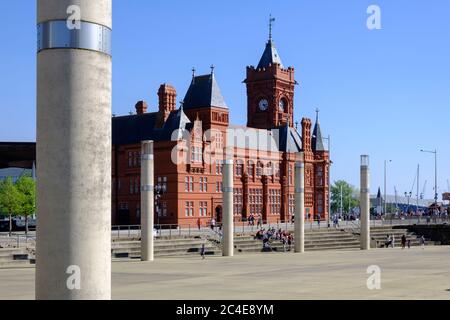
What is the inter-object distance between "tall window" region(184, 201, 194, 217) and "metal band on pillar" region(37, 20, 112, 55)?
6481 centimetres

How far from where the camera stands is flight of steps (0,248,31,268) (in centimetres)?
3631

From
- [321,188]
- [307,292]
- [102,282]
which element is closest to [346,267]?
[307,292]

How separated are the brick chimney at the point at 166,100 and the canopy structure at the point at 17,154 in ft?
60.4

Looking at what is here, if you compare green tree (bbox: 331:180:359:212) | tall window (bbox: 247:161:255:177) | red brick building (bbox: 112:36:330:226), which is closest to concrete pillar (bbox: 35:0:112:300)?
red brick building (bbox: 112:36:330:226)

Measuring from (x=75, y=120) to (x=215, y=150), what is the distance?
69.8 m

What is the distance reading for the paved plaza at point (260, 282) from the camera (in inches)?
806

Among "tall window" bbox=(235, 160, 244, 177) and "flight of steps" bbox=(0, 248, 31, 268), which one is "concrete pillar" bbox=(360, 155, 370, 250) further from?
"flight of steps" bbox=(0, 248, 31, 268)

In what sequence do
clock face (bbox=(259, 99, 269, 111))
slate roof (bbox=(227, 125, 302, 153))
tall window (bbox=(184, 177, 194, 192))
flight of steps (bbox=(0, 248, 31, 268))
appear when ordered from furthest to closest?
clock face (bbox=(259, 99, 269, 111)), slate roof (bbox=(227, 125, 302, 153)), tall window (bbox=(184, 177, 194, 192)), flight of steps (bbox=(0, 248, 31, 268))

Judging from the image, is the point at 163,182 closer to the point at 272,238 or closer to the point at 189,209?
the point at 189,209

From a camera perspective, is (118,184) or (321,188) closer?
(118,184)

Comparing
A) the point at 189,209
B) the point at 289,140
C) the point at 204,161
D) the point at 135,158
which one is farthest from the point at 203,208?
the point at 289,140
